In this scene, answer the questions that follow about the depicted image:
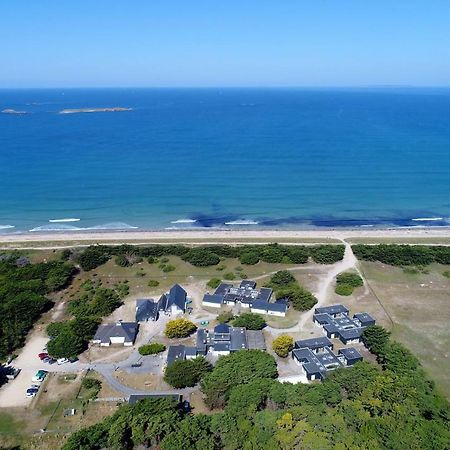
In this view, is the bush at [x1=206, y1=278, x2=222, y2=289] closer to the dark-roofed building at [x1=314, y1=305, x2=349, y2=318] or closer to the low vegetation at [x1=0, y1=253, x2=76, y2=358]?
the dark-roofed building at [x1=314, y1=305, x2=349, y2=318]

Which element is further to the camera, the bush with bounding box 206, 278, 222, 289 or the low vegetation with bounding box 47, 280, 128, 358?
the bush with bounding box 206, 278, 222, 289

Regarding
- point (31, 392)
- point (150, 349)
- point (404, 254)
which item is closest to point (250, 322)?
point (150, 349)

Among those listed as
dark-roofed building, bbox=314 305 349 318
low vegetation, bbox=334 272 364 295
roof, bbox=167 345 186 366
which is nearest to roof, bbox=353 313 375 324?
dark-roofed building, bbox=314 305 349 318

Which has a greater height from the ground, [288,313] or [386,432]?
[386,432]

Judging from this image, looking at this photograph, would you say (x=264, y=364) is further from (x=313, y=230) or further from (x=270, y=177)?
(x=270, y=177)

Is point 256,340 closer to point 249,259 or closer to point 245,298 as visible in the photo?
point 245,298

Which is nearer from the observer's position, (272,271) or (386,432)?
(386,432)

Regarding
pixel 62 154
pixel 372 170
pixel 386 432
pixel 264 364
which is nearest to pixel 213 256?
pixel 264 364
